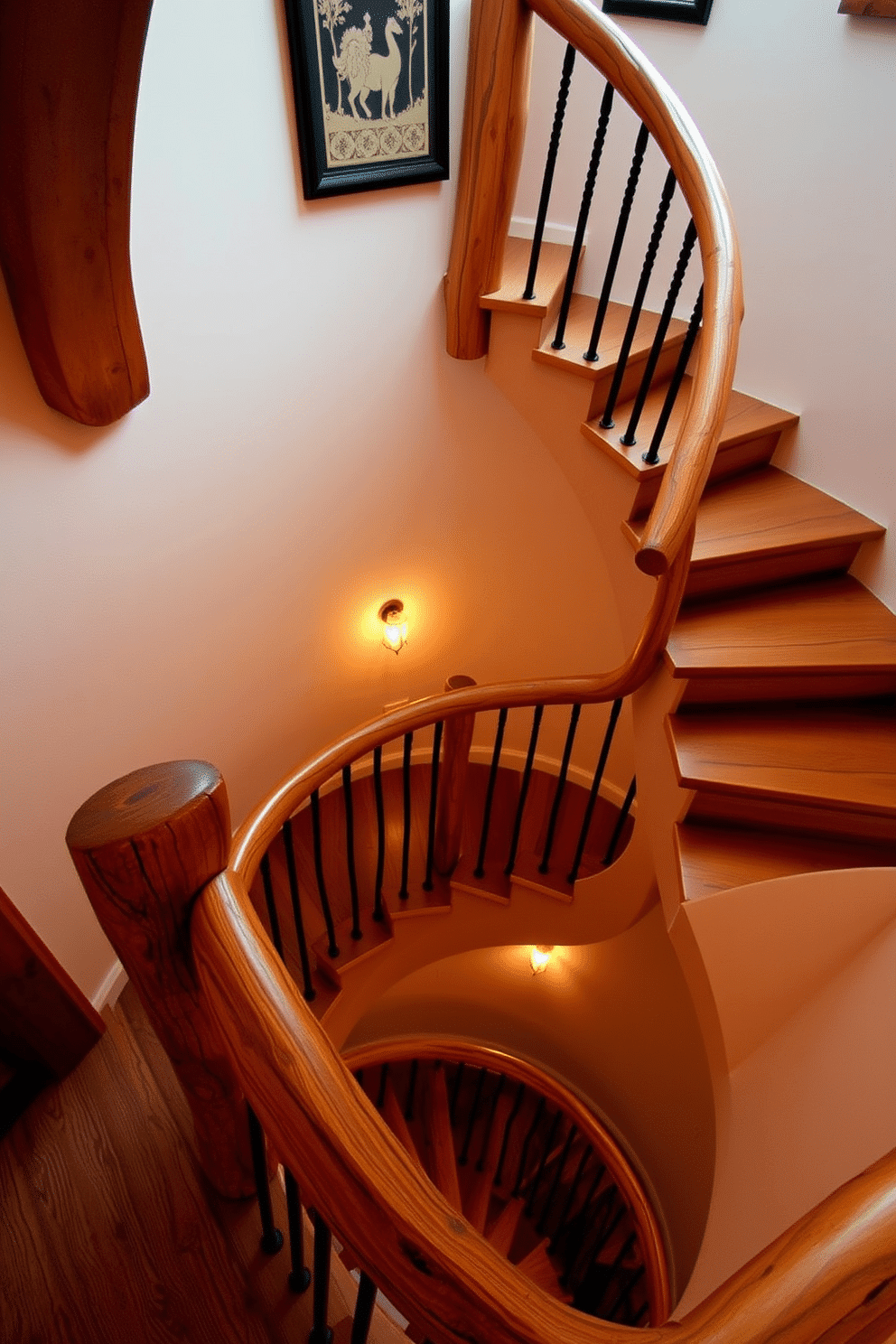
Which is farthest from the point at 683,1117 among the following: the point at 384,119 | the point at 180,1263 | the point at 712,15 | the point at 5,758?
the point at 712,15

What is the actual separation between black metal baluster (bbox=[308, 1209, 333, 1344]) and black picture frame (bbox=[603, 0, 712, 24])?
3619 millimetres

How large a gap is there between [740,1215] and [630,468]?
2.22 metres

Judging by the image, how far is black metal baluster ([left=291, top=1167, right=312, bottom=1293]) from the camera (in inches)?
52.1

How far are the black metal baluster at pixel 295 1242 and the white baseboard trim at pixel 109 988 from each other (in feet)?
3.99

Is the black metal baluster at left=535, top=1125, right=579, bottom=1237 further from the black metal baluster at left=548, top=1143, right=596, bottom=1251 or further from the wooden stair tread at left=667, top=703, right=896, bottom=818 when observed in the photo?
the wooden stair tread at left=667, top=703, right=896, bottom=818

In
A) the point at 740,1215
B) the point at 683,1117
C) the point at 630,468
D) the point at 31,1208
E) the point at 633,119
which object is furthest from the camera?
the point at 683,1117

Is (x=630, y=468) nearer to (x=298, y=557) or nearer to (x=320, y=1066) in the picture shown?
(x=298, y=557)

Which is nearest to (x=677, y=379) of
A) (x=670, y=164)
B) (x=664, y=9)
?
(x=670, y=164)

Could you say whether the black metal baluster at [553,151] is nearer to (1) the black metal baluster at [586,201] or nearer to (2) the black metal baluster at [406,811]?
(1) the black metal baluster at [586,201]

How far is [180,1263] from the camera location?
1.68 metres

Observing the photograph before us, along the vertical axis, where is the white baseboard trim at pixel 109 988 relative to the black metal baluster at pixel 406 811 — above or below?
below

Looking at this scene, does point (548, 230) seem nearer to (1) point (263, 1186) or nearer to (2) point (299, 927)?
(2) point (299, 927)

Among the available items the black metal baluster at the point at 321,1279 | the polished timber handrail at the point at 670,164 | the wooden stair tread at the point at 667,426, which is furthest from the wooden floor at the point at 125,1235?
the wooden stair tread at the point at 667,426

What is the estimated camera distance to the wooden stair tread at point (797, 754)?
7.21 ft
